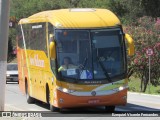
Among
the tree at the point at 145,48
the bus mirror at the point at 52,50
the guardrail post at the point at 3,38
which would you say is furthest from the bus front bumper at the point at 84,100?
the tree at the point at 145,48

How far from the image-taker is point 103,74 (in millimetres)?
15859

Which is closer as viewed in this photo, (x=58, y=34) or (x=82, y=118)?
(x=82, y=118)

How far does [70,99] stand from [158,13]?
39.7 meters

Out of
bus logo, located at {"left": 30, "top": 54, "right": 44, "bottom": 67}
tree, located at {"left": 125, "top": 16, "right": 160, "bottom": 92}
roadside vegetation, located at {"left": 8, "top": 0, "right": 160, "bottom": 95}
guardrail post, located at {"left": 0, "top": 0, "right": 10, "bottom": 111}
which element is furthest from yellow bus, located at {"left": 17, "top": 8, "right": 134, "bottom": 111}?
tree, located at {"left": 125, "top": 16, "right": 160, "bottom": 92}

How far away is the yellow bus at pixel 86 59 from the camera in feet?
51.5

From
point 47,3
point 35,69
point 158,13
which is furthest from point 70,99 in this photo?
point 47,3

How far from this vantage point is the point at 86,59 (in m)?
15.9

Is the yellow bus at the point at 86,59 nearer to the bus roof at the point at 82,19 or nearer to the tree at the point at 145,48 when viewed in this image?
the bus roof at the point at 82,19

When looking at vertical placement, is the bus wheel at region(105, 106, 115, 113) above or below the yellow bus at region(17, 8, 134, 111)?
below

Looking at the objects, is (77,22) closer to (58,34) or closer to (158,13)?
(58,34)

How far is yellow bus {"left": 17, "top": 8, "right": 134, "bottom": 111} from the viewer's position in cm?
1570

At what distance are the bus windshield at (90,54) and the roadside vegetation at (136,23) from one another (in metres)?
17.2

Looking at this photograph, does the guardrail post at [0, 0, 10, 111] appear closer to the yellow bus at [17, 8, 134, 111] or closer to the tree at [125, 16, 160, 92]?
the yellow bus at [17, 8, 134, 111]

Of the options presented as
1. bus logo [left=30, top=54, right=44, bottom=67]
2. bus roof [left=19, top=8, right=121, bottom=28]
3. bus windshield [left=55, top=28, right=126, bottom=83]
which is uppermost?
bus roof [left=19, top=8, right=121, bottom=28]
